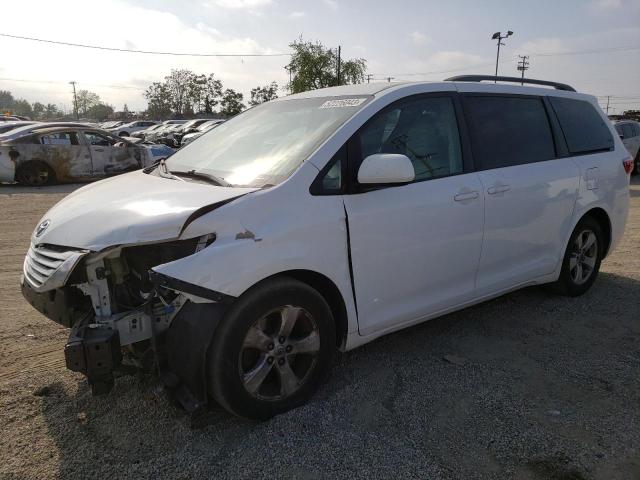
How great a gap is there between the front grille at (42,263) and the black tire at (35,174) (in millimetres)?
11442

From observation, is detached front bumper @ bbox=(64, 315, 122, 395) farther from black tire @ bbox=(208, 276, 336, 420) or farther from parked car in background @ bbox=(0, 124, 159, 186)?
parked car in background @ bbox=(0, 124, 159, 186)

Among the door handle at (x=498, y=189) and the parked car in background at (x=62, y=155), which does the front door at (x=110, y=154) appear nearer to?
the parked car in background at (x=62, y=155)

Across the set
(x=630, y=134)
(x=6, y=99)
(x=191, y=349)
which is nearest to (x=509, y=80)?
(x=191, y=349)

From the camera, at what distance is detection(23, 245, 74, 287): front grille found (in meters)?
2.69

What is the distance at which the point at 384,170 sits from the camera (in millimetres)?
2928

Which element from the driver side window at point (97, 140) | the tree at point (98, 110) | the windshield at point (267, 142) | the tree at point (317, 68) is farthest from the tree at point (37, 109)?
the windshield at point (267, 142)

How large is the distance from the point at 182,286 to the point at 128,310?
0.52 meters

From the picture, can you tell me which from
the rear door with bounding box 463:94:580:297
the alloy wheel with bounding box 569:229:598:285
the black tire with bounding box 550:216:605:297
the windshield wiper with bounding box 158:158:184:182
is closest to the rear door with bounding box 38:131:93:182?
the windshield wiper with bounding box 158:158:184:182

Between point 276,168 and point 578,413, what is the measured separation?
222cm

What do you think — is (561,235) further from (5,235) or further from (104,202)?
(5,235)

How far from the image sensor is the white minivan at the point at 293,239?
2.60 meters

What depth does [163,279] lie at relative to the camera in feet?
8.02

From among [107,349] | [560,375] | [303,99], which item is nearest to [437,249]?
[560,375]

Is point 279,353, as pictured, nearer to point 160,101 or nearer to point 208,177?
point 208,177
